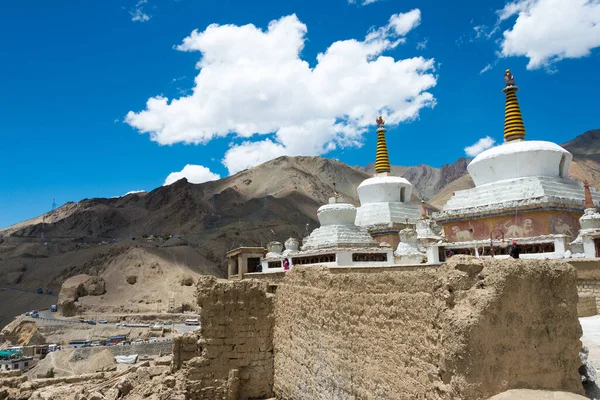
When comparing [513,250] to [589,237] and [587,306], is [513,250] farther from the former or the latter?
[587,306]

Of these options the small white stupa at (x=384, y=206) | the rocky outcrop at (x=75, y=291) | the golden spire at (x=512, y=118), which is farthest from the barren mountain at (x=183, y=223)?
the golden spire at (x=512, y=118)

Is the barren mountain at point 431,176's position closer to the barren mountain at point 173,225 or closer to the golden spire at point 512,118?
the barren mountain at point 173,225

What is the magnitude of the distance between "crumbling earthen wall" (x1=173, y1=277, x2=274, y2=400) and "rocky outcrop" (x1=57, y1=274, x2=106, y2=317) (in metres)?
27.5

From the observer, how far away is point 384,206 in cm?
2888

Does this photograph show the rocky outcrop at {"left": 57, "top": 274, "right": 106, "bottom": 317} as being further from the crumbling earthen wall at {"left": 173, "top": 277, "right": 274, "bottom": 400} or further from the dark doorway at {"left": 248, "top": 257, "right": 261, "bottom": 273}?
the crumbling earthen wall at {"left": 173, "top": 277, "right": 274, "bottom": 400}

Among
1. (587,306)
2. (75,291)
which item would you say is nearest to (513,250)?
(587,306)

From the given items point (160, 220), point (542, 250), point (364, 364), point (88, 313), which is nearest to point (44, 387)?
point (364, 364)

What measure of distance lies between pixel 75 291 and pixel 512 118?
33.7m

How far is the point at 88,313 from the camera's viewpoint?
37156 millimetres

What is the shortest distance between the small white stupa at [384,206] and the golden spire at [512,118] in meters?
7.34

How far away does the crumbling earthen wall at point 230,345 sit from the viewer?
13.1m

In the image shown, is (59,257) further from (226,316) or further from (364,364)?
(364,364)

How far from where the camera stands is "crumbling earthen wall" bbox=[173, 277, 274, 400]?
43.1 feet

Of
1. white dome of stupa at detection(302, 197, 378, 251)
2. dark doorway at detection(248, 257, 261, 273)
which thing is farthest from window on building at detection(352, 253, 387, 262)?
dark doorway at detection(248, 257, 261, 273)
